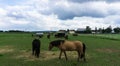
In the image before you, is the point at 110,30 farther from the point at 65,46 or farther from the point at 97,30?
A: the point at 65,46

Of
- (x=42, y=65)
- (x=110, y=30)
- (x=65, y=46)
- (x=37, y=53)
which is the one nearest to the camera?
(x=42, y=65)

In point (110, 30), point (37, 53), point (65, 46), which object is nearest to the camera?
point (65, 46)

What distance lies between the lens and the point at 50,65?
57.4 feet

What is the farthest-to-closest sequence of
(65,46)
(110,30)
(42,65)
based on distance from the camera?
1. (110,30)
2. (65,46)
3. (42,65)

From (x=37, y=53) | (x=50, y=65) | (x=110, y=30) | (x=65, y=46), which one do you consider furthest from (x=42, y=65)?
(x=110, y=30)

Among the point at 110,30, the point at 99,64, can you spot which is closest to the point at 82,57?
the point at 99,64

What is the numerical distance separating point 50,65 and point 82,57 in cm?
396

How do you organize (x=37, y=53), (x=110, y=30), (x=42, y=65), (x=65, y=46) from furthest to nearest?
(x=110, y=30) → (x=37, y=53) → (x=65, y=46) → (x=42, y=65)

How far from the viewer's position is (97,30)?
167125 mm

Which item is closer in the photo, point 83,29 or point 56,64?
point 56,64

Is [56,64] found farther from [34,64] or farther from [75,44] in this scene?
[75,44]

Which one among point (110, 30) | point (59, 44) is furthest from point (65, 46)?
point (110, 30)

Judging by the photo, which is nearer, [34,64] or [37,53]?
[34,64]

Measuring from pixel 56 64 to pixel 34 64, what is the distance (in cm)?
147
